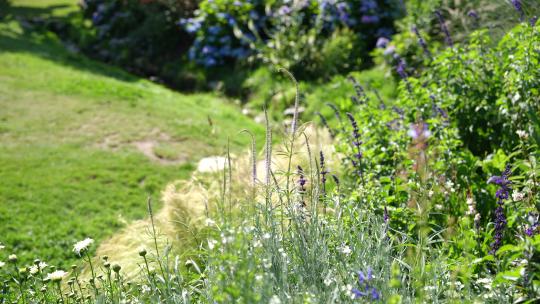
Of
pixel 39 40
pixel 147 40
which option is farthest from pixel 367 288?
pixel 39 40

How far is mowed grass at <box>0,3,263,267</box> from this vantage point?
504cm

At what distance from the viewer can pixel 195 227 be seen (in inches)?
149

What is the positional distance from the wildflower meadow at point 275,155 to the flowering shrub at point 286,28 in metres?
0.04

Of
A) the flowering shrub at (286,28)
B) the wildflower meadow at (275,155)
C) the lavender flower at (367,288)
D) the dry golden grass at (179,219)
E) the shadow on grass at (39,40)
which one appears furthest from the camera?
the shadow on grass at (39,40)

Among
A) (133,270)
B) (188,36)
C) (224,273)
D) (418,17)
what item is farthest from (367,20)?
(224,273)

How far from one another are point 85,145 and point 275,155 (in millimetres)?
3567

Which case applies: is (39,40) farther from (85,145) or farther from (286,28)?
(85,145)

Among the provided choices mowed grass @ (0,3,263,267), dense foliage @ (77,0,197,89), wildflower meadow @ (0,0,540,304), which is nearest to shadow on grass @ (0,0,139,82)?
wildflower meadow @ (0,0,540,304)

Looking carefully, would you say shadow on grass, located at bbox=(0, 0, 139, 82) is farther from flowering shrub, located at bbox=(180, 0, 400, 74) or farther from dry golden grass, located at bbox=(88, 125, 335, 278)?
dry golden grass, located at bbox=(88, 125, 335, 278)

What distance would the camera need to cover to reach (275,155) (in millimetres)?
3938

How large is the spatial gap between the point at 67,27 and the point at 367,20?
8738 millimetres

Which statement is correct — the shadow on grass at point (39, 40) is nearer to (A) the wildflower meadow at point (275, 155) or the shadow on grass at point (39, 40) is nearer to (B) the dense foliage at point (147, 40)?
(A) the wildflower meadow at point (275, 155)

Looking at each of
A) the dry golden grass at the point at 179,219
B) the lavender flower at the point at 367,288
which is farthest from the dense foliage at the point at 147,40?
the lavender flower at the point at 367,288

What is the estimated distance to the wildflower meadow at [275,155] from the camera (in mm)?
2307
